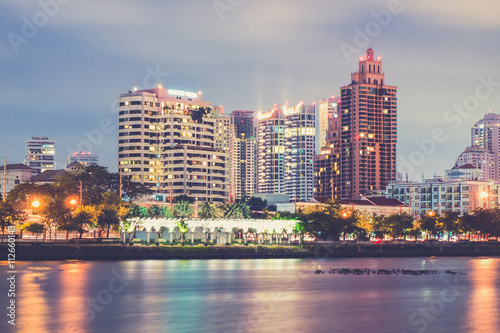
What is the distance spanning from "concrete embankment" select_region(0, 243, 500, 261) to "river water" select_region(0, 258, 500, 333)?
9202mm

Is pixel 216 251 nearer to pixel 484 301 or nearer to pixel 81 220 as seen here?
pixel 81 220

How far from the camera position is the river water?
72.4 m

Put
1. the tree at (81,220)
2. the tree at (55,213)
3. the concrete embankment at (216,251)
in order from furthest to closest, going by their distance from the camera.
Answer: the tree at (55,213) → the tree at (81,220) → the concrete embankment at (216,251)

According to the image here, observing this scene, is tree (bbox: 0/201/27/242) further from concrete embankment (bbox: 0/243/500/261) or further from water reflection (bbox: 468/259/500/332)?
water reflection (bbox: 468/259/500/332)

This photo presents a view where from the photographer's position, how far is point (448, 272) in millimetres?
133750

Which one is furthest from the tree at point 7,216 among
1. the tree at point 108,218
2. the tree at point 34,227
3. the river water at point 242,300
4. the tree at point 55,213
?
the river water at point 242,300

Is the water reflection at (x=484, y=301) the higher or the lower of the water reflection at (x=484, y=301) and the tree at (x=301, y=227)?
the lower

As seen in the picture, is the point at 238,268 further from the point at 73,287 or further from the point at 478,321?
the point at 478,321

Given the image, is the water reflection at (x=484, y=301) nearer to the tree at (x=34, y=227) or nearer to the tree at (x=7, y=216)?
the tree at (x=34, y=227)

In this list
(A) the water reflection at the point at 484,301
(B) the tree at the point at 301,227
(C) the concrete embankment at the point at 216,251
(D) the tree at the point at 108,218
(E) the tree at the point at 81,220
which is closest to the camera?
(A) the water reflection at the point at 484,301

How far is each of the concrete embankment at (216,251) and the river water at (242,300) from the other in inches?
362

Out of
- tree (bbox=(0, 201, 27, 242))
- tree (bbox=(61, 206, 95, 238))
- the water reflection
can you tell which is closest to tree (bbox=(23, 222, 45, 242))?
tree (bbox=(0, 201, 27, 242))

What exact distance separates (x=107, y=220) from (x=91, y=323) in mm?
91628

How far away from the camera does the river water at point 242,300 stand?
7238 centimetres
